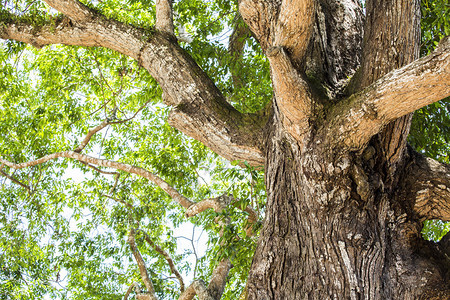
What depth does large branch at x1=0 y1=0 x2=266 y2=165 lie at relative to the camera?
11.7ft

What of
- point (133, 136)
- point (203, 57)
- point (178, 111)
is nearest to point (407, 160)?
point (178, 111)

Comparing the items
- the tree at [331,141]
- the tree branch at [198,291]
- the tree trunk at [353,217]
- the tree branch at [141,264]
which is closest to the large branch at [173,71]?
the tree at [331,141]

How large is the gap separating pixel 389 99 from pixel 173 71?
194 cm

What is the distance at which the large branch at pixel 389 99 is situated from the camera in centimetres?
248

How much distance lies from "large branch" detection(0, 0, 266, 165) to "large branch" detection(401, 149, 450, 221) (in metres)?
1.07

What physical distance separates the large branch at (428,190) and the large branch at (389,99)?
51 centimetres

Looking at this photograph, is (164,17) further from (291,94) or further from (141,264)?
(141,264)

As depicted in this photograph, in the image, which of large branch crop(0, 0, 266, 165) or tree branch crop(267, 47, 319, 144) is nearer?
tree branch crop(267, 47, 319, 144)

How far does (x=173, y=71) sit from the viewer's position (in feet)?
12.9

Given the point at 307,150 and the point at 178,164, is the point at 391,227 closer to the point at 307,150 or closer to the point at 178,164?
the point at 307,150

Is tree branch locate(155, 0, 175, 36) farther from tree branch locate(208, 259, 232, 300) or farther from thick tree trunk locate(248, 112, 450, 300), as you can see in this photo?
tree branch locate(208, 259, 232, 300)

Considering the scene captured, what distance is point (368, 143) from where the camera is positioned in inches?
119

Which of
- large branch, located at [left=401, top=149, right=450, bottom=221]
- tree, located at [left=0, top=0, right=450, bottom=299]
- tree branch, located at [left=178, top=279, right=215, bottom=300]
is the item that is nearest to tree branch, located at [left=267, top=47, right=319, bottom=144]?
tree, located at [left=0, top=0, right=450, bottom=299]

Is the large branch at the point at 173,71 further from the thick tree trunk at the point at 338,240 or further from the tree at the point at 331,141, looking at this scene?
the thick tree trunk at the point at 338,240
